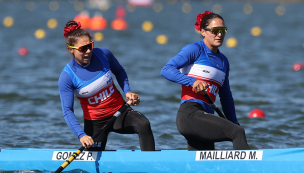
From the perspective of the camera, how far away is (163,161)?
185 inches

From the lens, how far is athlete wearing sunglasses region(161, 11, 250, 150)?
4.41 metres

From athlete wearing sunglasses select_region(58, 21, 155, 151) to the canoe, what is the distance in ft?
0.56

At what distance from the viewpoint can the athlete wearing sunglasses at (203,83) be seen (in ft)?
14.5

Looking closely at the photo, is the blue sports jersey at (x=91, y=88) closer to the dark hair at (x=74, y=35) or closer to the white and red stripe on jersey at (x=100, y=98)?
the white and red stripe on jersey at (x=100, y=98)

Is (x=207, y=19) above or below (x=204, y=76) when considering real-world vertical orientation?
above

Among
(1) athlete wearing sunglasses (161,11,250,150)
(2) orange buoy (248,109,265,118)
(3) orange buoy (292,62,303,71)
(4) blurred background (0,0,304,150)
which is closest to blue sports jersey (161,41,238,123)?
(1) athlete wearing sunglasses (161,11,250,150)

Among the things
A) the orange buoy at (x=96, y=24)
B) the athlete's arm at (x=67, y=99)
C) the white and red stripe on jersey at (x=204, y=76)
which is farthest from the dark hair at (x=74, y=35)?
the orange buoy at (x=96, y=24)

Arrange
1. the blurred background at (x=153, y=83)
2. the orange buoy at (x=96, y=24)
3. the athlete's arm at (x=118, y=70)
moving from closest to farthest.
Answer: the athlete's arm at (x=118, y=70)
the blurred background at (x=153, y=83)
the orange buoy at (x=96, y=24)

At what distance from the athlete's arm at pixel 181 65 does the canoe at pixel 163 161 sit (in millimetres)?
765

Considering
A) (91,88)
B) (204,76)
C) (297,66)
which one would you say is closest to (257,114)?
(204,76)

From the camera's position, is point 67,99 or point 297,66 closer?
point 67,99

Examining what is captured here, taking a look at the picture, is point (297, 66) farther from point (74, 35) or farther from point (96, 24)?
point (96, 24)

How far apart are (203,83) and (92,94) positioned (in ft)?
3.87

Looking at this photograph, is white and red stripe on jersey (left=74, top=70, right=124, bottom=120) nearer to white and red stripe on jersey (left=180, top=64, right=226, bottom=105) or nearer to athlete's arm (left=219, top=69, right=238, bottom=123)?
white and red stripe on jersey (left=180, top=64, right=226, bottom=105)
